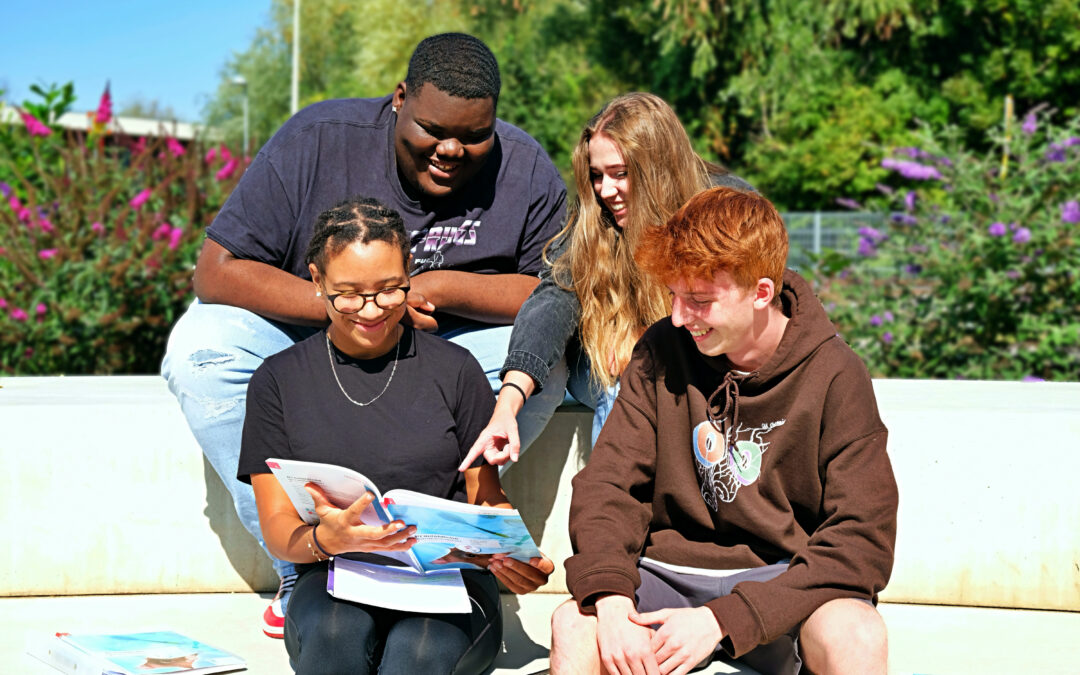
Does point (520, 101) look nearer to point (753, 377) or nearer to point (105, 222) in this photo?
point (105, 222)

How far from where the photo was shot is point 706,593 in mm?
2633

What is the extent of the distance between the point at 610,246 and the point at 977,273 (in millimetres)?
3959

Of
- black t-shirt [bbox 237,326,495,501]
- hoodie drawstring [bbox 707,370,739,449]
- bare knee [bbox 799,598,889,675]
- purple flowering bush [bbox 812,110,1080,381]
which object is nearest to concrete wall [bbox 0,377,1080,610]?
black t-shirt [bbox 237,326,495,501]

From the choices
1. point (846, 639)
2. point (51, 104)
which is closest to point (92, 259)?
point (51, 104)

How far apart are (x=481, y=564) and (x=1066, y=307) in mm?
4925

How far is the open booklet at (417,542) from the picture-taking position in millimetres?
2520

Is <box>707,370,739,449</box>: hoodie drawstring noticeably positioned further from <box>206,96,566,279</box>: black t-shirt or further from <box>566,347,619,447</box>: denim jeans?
<box>206,96,566,279</box>: black t-shirt

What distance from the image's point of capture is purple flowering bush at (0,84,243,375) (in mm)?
7539

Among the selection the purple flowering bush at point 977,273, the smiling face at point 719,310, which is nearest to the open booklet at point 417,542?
the smiling face at point 719,310

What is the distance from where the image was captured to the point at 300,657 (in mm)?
2727

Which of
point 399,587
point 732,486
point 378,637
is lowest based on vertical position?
point 378,637

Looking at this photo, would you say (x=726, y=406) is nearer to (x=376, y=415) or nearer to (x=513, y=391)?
(x=513, y=391)

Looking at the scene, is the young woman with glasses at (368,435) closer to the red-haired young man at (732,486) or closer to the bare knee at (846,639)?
the red-haired young man at (732,486)

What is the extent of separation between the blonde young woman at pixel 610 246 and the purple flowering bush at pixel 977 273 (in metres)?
3.60
